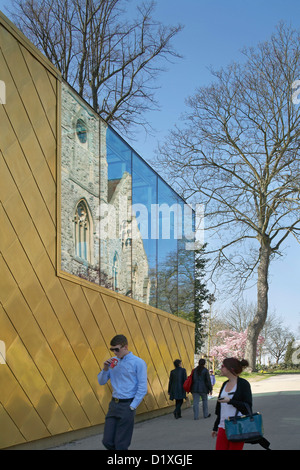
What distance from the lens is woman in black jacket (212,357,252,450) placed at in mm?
6219

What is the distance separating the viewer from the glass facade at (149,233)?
14.1 metres

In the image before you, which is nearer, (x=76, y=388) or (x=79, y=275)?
(x=76, y=388)

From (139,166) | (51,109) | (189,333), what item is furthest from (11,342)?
(189,333)

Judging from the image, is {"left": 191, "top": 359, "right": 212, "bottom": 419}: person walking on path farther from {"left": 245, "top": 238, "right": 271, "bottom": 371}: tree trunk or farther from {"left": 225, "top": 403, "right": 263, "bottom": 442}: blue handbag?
{"left": 245, "top": 238, "right": 271, "bottom": 371}: tree trunk

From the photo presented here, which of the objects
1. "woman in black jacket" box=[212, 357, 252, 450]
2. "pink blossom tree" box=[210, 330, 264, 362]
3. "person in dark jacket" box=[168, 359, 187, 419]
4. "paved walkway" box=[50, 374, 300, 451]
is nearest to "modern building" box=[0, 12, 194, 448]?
"person in dark jacket" box=[168, 359, 187, 419]

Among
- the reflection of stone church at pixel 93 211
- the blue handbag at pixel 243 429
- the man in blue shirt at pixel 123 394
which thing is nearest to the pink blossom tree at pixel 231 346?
the reflection of stone church at pixel 93 211

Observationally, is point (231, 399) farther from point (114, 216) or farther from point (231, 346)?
point (231, 346)

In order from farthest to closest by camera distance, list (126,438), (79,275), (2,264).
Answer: (79,275), (2,264), (126,438)

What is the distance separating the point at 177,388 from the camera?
15602 mm

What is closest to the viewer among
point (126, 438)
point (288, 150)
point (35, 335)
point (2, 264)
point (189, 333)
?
point (126, 438)

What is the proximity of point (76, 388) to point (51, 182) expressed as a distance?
3630 millimetres

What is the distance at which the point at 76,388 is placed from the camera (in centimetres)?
1073

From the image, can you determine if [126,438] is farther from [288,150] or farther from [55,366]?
[288,150]

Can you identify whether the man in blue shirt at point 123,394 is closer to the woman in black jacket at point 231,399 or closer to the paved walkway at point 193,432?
the woman in black jacket at point 231,399
